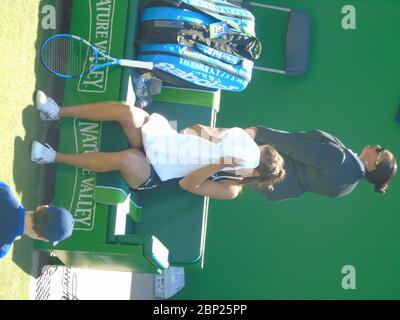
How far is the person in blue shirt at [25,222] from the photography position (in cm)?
256

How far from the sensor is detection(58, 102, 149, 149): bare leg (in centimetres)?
314

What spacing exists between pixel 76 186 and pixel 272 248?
2153 mm

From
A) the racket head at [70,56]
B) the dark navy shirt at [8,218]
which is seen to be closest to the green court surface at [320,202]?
the racket head at [70,56]

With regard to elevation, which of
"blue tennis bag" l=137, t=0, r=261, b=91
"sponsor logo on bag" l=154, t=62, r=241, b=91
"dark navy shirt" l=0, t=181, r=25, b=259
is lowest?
"dark navy shirt" l=0, t=181, r=25, b=259

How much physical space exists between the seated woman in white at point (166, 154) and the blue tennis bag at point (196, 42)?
416 mm

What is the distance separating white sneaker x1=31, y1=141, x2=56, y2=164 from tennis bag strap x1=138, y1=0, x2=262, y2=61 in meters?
0.84

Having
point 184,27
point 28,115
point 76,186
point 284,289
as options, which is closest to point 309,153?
point 184,27

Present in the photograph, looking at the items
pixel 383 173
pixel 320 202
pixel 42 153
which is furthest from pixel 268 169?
pixel 320 202

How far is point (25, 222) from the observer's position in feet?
8.91

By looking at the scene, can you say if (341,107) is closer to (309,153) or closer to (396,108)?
(396,108)

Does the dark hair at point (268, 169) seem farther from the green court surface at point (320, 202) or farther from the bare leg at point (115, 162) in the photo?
the green court surface at point (320, 202)

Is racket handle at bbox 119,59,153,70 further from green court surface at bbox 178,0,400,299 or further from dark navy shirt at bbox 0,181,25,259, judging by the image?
green court surface at bbox 178,0,400,299

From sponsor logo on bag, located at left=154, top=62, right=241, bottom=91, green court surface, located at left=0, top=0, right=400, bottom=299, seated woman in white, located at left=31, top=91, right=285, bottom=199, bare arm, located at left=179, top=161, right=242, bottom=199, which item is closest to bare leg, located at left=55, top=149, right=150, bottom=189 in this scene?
seated woman in white, located at left=31, top=91, right=285, bottom=199

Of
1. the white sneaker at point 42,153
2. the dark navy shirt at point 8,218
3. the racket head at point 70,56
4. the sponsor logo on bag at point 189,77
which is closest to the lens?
the dark navy shirt at point 8,218
